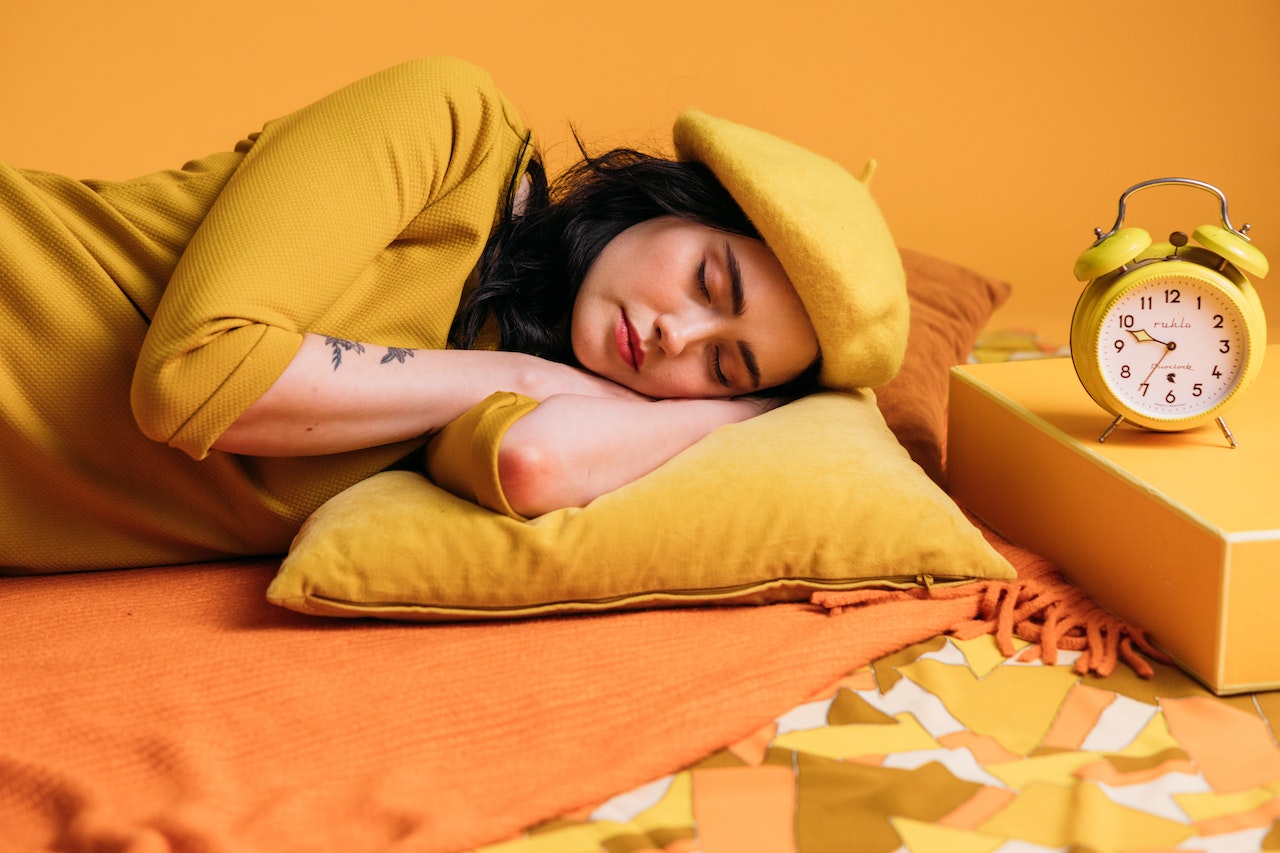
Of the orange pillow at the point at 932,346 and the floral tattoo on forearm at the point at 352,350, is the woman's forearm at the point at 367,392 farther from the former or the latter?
the orange pillow at the point at 932,346

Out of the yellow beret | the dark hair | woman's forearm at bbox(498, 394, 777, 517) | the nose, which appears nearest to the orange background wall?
the dark hair

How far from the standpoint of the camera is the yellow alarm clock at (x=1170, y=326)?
1.36 m

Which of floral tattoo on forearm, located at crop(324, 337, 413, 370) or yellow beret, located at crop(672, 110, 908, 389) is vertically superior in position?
yellow beret, located at crop(672, 110, 908, 389)

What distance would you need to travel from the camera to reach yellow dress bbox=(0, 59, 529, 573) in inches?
53.7

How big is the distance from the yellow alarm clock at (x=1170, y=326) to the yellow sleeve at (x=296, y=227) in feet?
2.77

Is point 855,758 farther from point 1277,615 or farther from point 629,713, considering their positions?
point 1277,615

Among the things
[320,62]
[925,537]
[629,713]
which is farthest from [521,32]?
[629,713]

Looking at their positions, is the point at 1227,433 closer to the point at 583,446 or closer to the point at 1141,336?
the point at 1141,336

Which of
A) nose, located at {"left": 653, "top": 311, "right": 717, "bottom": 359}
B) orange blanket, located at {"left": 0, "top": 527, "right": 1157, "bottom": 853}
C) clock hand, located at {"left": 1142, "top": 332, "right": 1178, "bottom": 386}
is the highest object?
clock hand, located at {"left": 1142, "top": 332, "right": 1178, "bottom": 386}

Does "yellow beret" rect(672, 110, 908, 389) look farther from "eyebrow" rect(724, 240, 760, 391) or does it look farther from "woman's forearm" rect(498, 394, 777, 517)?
"woman's forearm" rect(498, 394, 777, 517)

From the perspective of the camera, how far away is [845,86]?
3367 mm

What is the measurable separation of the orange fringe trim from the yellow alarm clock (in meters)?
0.24

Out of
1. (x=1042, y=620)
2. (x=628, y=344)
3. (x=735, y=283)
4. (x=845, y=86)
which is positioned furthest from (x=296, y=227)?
(x=845, y=86)

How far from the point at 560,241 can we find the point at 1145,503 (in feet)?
3.03
